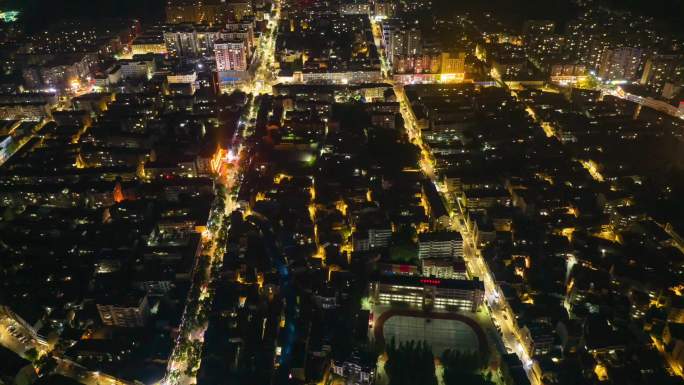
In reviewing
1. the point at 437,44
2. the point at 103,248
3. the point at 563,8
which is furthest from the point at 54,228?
the point at 563,8

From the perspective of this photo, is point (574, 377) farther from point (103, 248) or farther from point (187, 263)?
point (103, 248)

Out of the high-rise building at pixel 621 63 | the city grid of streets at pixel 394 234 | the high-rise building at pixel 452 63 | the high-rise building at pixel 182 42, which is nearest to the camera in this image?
the city grid of streets at pixel 394 234

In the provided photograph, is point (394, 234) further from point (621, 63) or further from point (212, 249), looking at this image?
point (621, 63)

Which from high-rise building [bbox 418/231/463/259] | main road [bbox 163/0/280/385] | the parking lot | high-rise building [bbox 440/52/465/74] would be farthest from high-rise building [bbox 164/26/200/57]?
the parking lot

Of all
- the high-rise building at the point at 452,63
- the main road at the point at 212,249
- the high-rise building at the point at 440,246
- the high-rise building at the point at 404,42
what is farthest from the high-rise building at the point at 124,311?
the high-rise building at the point at 404,42

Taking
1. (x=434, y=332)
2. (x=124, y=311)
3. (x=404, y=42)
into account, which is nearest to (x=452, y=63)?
(x=404, y=42)

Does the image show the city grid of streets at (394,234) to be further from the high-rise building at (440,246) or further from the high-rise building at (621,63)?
the high-rise building at (621,63)

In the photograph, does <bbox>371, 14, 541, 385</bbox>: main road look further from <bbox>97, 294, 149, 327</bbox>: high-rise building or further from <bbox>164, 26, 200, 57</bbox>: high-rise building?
<bbox>164, 26, 200, 57</bbox>: high-rise building
